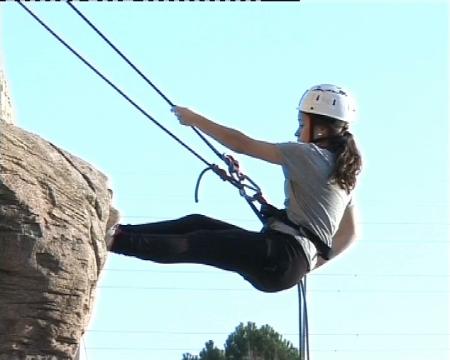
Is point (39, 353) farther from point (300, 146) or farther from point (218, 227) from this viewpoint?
point (300, 146)

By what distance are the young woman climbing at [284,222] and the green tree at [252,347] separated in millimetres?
34924

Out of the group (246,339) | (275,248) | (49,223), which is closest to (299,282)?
(275,248)

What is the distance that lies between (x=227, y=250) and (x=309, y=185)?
2.00 feet

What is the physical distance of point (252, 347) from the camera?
4550cm

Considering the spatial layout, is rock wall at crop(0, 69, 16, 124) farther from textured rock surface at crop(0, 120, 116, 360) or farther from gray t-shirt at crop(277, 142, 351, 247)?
gray t-shirt at crop(277, 142, 351, 247)

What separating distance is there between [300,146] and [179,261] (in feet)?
3.13

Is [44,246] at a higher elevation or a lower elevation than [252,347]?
lower

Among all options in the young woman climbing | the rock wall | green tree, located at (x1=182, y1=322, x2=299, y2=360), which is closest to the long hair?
the young woman climbing

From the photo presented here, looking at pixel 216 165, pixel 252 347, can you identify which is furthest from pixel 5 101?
pixel 252 347

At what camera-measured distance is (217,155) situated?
10266 millimetres

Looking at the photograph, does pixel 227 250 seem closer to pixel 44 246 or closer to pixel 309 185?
pixel 309 185

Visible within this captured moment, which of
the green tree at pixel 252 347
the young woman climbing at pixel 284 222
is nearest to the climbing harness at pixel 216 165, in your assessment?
the young woman climbing at pixel 284 222

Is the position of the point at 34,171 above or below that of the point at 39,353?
above

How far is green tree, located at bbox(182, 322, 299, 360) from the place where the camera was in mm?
45284
